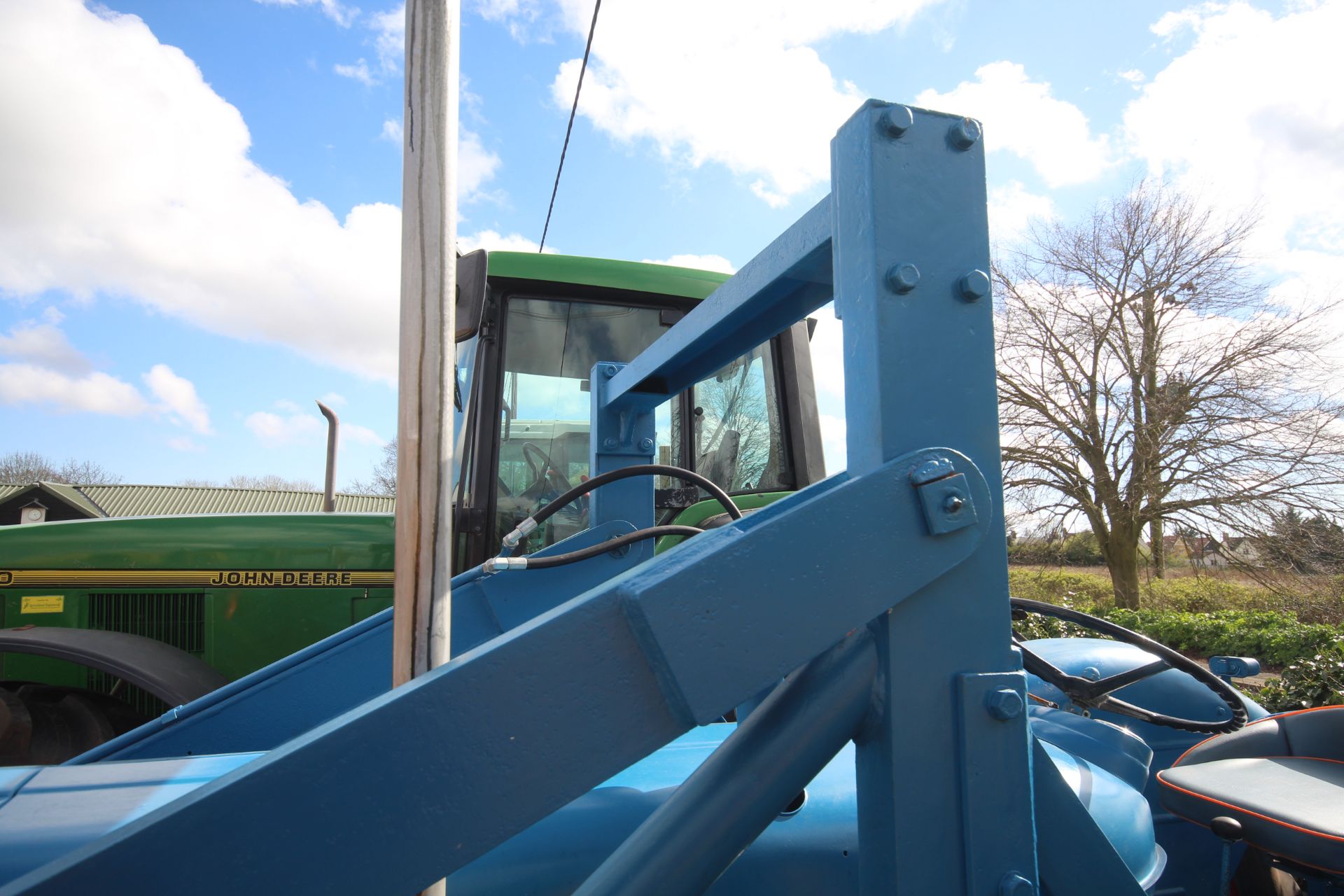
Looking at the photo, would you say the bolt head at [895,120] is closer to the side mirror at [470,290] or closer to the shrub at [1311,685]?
the side mirror at [470,290]

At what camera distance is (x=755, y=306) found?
127 centimetres

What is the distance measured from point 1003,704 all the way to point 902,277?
0.50 m

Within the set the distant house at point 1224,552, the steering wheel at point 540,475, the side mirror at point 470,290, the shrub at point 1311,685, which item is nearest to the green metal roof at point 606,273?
the steering wheel at point 540,475

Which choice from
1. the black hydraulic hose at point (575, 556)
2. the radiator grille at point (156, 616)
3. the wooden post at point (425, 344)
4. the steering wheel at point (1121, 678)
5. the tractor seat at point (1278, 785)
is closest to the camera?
the wooden post at point (425, 344)

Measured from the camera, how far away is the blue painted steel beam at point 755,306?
1097mm

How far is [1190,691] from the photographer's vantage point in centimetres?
246

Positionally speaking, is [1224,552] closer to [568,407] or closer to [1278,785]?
[1278,785]

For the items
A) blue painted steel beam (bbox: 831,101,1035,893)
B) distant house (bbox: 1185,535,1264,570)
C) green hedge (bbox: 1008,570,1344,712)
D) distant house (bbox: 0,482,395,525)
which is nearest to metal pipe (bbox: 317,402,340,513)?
blue painted steel beam (bbox: 831,101,1035,893)

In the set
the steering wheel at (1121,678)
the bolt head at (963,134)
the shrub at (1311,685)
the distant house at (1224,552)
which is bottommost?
the shrub at (1311,685)

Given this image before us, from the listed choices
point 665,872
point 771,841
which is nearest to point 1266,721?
point 771,841

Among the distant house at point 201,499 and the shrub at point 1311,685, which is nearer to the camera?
the shrub at point 1311,685

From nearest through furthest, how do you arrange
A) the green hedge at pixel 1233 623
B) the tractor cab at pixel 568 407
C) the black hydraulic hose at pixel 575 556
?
the black hydraulic hose at pixel 575 556 → the tractor cab at pixel 568 407 → the green hedge at pixel 1233 623

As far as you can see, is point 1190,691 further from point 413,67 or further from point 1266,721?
point 413,67

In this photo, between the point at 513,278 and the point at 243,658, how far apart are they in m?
1.79
